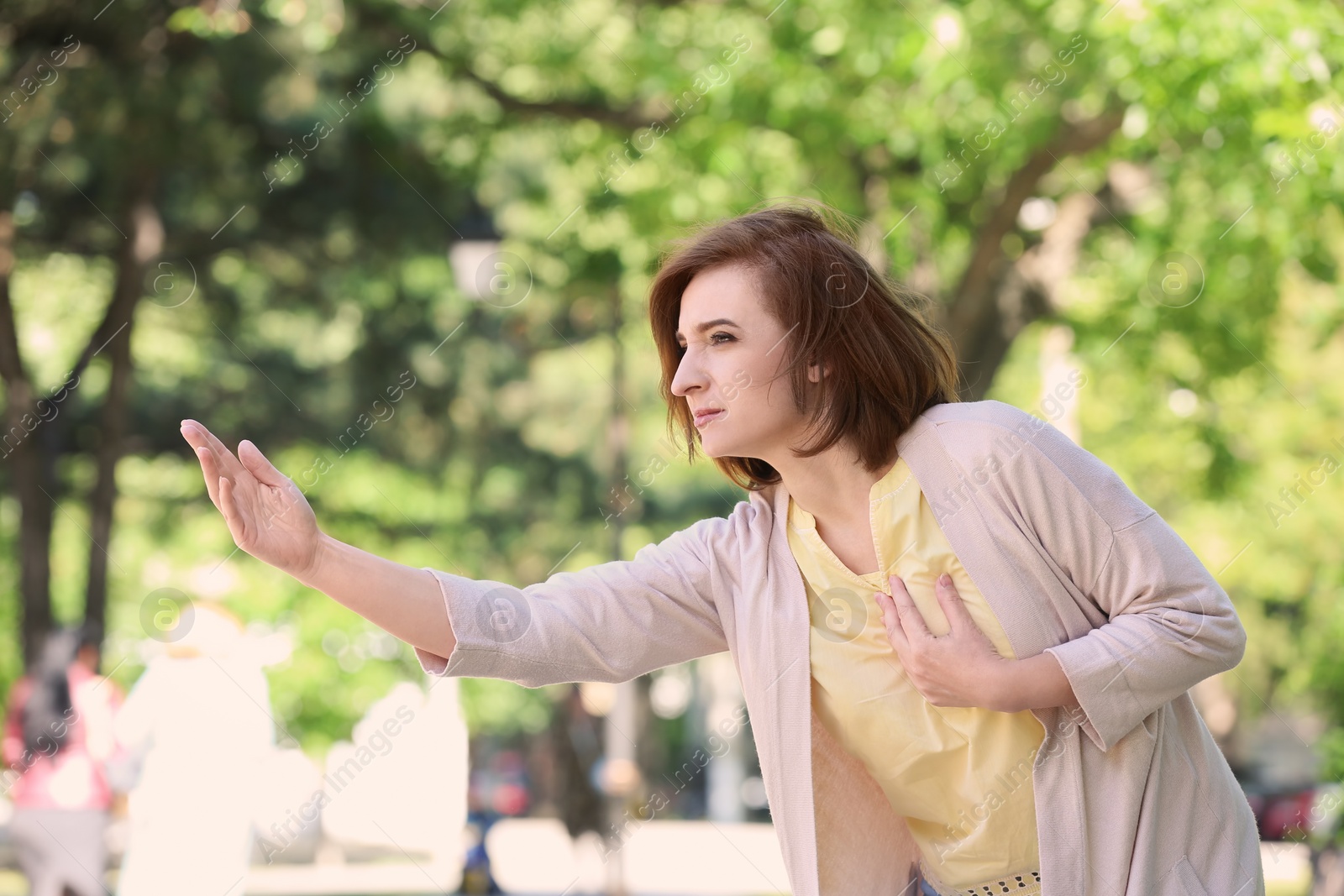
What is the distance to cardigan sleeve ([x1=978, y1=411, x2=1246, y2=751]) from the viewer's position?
214cm

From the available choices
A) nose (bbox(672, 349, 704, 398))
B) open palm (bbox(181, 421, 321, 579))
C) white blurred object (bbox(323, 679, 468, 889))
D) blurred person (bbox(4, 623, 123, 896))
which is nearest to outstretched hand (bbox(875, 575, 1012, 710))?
nose (bbox(672, 349, 704, 398))

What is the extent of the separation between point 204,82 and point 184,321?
4911 millimetres

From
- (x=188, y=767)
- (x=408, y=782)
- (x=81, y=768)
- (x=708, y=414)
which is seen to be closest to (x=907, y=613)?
(x=708, y=414)

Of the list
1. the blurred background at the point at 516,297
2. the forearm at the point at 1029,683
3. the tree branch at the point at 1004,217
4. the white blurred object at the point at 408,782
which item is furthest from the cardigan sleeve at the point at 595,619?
the white blurred object at the point at 408,782

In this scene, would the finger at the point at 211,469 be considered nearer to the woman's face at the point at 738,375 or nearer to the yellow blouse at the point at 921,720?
the woman's face at the point at 738,375

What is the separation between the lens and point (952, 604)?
2.25 m

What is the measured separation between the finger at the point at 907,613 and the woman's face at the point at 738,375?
0.30 meters

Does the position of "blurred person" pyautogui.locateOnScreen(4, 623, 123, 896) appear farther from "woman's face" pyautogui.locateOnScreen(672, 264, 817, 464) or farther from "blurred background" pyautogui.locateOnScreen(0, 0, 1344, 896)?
"woman's face" pyautogui.locateOnScreen(672, 264, 817, 464)

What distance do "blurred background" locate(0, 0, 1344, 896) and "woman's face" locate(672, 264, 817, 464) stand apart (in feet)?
1.52

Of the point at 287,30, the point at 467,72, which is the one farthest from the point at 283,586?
the point at 467,72

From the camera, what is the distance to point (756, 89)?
862 cm

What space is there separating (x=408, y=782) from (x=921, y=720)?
22.0 m

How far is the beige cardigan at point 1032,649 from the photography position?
2.17m

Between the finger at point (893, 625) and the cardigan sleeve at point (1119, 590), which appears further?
the finger at point (893, 625)
